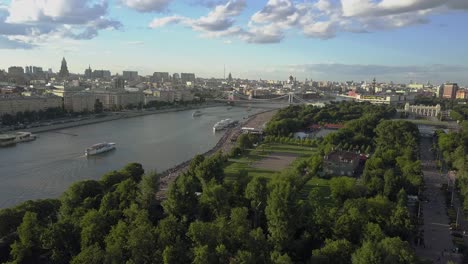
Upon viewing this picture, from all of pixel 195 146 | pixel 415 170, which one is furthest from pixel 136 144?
pixel 415 170

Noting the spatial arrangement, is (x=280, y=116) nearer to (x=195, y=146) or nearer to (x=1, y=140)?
(x=195, y=146)

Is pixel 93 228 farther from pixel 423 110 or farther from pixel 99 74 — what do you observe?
Answer: pixel 99 74

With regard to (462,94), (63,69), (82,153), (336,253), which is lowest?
(82,153)

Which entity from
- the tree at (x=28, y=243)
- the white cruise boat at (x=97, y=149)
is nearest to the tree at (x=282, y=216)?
the tree at (x=28, y=243)

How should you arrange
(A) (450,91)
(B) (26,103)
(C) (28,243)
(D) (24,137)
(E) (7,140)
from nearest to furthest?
(C) (28,243), (E) (7,140), (D) (24,137), (B) (26,103), (A) (450,91)

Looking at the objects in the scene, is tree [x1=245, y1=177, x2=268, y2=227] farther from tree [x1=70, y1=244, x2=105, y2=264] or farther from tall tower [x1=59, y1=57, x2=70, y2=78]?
tall tower [x1=59, y1=57, x2=70, y2=78]

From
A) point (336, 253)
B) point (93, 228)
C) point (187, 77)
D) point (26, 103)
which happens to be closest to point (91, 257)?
point (93, 228)

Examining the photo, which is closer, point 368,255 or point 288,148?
point 368,255
